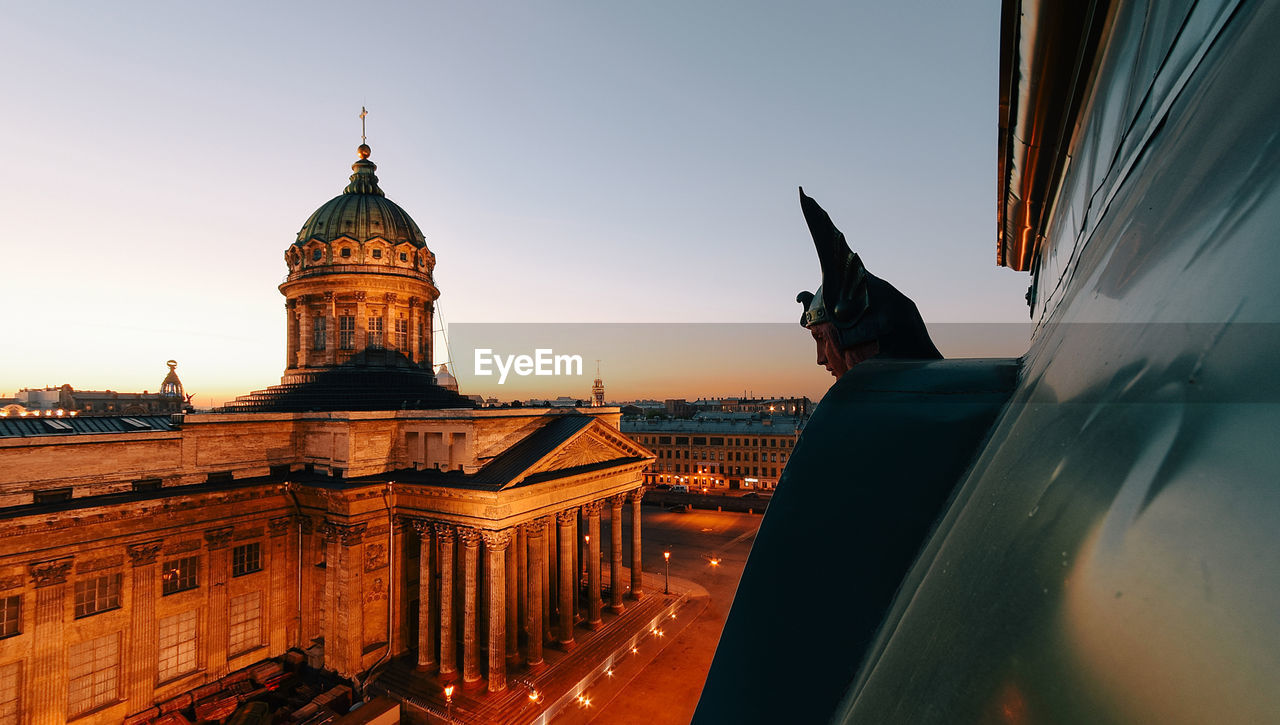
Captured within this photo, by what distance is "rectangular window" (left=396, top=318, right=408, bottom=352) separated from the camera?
3706 centimetres

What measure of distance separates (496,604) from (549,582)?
25.6 ft

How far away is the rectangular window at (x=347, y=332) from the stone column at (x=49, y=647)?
57.1 ft

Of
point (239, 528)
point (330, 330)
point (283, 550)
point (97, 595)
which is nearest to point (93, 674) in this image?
point (97, 595)

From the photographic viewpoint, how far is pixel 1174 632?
63 cm

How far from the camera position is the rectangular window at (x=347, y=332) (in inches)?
1411

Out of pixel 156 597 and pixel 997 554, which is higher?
pixel 997 554

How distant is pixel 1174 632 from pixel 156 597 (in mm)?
30891

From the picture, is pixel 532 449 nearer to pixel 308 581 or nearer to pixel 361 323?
pixel 308 581

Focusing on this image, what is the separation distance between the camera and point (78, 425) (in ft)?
75.9

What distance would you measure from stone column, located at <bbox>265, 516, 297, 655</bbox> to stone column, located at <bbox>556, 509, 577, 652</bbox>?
40.3ft

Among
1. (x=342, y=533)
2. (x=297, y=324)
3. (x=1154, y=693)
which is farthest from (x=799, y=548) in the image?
(x=297, y=324)

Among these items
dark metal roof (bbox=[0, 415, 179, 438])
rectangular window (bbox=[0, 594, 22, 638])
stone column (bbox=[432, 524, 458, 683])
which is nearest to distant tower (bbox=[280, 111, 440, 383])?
dark metal roof (bbox=[0, 415, 179, 438])

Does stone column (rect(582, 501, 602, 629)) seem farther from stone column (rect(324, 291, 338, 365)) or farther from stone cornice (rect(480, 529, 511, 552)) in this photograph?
stone column (rect(324, 291, 338, 365))

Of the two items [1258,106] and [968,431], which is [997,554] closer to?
[1258,106]
